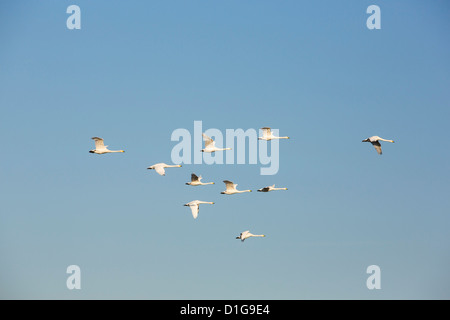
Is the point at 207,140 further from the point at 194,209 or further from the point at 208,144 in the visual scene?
the point at 194,209

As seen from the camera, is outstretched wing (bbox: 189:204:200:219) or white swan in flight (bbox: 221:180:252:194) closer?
outstretched wing (bbox: 189:204:200:219)

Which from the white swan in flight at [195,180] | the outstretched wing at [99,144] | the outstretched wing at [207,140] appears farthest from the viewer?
the outstretched wing at [207,140]

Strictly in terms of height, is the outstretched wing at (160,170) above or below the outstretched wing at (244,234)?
above

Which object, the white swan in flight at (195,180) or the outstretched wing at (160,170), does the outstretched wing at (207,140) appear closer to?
the white swan in flight at (195,180)

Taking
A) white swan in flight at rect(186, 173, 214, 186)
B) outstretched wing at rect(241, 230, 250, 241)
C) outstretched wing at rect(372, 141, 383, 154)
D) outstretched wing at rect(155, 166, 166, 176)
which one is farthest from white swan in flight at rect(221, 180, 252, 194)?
outstretched wing at rect(372, 141, 383, 154)

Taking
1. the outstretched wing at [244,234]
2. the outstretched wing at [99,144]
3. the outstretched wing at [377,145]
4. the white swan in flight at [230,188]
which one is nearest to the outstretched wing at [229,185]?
the white swan in flight at [230,188]

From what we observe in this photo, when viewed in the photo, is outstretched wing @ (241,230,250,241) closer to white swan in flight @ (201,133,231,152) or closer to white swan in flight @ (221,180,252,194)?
white swan in flight @ (221,180,252,194)
